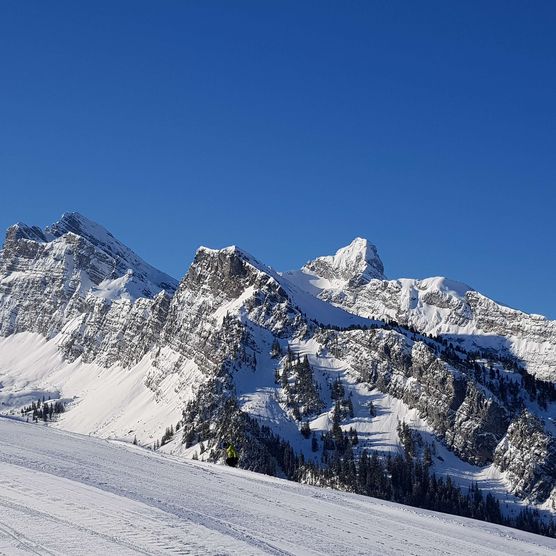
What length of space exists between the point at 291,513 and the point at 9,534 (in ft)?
36.7

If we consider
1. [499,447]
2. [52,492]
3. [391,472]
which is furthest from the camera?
[499,447]

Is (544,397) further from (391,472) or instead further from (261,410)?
(261,410)

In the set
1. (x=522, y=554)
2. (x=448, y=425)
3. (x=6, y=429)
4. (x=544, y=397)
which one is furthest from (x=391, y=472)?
(x=522, y=554)

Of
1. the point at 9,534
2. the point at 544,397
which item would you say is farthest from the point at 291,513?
the point at 544,397

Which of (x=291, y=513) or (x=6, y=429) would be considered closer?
(x=291, y=513)

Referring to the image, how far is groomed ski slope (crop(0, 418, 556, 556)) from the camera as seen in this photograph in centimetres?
1834

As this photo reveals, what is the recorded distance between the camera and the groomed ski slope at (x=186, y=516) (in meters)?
18.3

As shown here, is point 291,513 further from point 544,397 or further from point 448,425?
point 544,397

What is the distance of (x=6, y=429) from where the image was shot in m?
42.0

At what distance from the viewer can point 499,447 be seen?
17925 centimetres

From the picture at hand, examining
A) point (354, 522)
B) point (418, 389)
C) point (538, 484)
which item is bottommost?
point (354, 522)

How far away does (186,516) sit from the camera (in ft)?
71.9

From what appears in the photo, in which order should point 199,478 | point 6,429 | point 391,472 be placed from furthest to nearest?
point 391,472, point 6,429, point 199,478

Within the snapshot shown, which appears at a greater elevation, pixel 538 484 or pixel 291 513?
pixel 538 484
